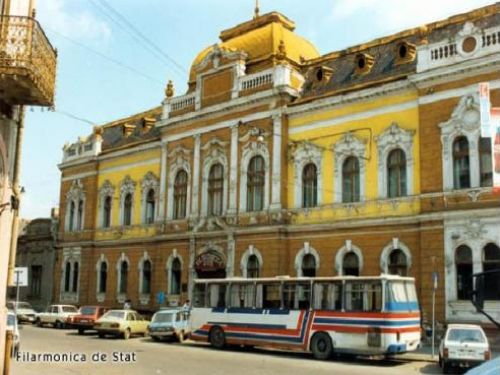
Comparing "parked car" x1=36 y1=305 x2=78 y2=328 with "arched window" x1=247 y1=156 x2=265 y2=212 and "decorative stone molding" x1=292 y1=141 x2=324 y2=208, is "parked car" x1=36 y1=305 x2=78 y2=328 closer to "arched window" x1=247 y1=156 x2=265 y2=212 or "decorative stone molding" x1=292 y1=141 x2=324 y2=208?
"arched window" x1=247 y1=156 x2=265 y2=212

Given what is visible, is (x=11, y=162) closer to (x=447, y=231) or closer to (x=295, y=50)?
(x=447, y=231)

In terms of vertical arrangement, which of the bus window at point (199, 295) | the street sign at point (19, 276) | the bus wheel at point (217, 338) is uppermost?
the street sign at point (19, 276)

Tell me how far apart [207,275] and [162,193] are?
6321 millimetres

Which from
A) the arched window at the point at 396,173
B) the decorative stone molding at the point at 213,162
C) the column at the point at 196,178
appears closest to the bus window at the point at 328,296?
the arched window at the point at 396,173

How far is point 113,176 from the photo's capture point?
42406 mm

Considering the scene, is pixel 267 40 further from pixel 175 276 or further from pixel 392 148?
pixel 175 276

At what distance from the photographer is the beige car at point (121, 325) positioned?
2859 cm

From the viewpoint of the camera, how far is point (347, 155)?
1148 inches

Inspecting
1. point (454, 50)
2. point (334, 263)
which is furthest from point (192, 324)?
point (454, 50)

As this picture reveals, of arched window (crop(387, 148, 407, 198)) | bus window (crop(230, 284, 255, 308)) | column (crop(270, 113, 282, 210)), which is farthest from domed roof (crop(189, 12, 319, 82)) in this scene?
bus window (crop(230, 284, 255, 308))

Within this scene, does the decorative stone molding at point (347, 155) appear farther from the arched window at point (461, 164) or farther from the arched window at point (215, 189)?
the arched window at point (215, 189)

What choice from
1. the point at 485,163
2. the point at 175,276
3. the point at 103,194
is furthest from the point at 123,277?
the point at 485,163

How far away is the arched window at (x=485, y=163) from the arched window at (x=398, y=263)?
14.9 feet

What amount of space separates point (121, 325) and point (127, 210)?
13443 millimetres
